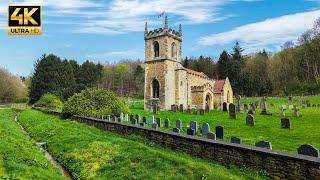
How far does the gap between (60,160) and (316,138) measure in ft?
38.3

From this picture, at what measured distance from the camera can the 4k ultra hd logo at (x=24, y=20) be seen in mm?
17781

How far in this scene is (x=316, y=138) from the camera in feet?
53.1

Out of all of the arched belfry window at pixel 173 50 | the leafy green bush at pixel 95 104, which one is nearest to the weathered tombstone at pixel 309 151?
the leafy green bush at pixel 95 104

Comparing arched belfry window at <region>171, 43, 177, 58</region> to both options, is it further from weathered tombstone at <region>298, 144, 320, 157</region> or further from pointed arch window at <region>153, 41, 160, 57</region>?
weathered tombstone at <region>298, 144, 320, 157</region>

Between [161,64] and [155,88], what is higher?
[161,64]

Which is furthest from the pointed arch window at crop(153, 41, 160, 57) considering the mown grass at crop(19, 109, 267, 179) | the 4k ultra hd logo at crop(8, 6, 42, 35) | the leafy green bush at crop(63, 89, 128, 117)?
the mown grass at crop(19, 109, 267, 179)

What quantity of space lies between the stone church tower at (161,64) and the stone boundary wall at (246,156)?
3084 cm

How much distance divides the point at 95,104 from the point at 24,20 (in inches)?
537

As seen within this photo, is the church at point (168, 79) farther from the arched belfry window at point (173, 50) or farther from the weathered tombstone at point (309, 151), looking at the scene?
the weathered tombstone at point (309, 151)

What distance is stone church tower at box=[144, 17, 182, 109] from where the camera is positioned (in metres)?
47.1

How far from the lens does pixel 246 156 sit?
10.5 metres

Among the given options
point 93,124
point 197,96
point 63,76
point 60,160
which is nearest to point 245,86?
point 197,96

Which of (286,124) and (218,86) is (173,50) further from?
(286,124)

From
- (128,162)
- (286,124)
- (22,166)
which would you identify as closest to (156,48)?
(286,124)
